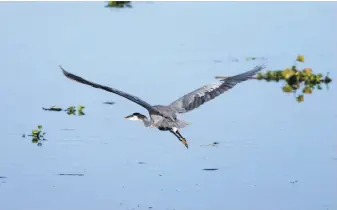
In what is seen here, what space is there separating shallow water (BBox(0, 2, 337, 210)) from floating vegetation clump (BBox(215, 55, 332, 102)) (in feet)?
0.65

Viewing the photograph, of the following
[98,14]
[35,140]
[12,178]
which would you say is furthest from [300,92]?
[98,14]

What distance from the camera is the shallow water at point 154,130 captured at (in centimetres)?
921

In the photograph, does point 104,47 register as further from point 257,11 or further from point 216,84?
point 216,84

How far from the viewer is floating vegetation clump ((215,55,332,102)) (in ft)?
44.4

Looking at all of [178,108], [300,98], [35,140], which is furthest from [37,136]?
[300,98]

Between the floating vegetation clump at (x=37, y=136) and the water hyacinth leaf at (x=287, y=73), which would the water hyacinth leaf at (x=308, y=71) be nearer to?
the water hyacinth leaf at (x=287, y=73)

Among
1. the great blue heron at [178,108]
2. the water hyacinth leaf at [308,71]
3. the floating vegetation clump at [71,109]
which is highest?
the water hyacinth leaf at [308,71]

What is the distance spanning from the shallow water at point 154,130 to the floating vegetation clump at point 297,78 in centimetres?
20

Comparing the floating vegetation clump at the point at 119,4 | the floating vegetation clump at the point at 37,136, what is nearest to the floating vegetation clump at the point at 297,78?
the floating vegetation clump at the point at 37,136

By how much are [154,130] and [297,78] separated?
309cm

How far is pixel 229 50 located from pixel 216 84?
22.7 ft

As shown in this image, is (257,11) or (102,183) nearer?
(102,183)

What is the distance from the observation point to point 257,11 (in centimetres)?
1991

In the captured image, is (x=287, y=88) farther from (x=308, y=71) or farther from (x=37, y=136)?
(x=37, y=136)
